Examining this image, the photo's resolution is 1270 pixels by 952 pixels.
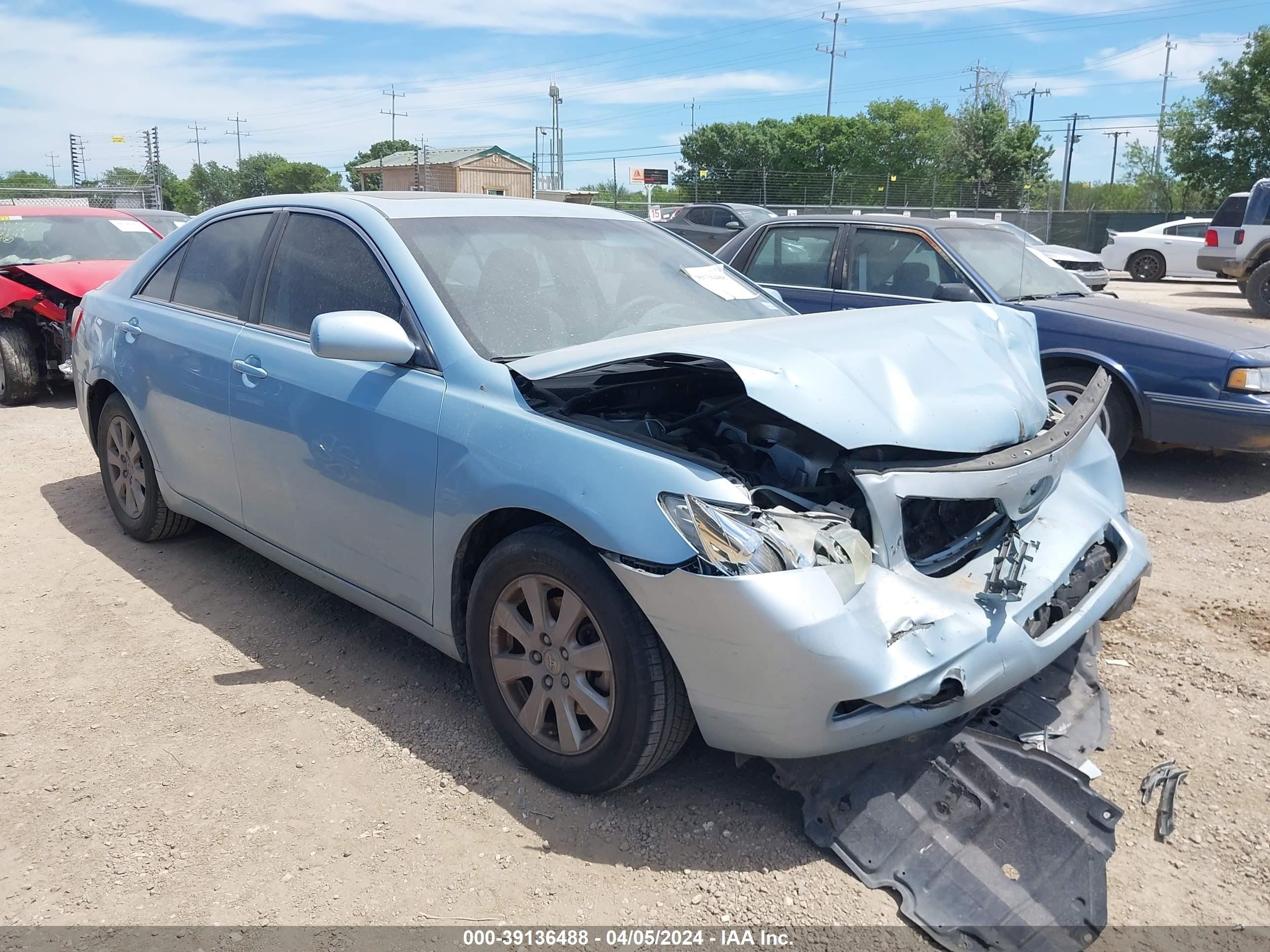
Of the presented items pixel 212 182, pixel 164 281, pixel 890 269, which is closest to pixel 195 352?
pixel 164 281

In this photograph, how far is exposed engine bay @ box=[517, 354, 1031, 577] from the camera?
269 centimetres

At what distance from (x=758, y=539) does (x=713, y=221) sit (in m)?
18.6

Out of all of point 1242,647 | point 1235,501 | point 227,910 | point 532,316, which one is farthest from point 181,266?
point 1235,501

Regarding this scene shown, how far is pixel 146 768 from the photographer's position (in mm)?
3084

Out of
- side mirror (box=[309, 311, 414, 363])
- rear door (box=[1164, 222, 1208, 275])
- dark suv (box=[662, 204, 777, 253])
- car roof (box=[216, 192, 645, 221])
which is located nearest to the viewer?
side mirror (box=[309, 311, 414, 363])

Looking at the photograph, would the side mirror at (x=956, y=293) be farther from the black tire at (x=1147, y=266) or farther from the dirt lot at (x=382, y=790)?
the black tire at (x=1147, y=266)

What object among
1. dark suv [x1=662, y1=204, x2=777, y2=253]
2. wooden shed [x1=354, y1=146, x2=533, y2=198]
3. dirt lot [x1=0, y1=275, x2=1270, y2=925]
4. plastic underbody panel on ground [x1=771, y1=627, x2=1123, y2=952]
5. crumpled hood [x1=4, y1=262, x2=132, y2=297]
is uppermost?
wooden shed [x1=354, y1=146, x2=533, y2=198]

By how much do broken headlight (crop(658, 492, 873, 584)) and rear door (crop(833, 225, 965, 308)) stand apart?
456 centimetres

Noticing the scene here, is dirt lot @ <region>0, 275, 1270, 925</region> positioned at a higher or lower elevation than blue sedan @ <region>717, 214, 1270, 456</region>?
lower

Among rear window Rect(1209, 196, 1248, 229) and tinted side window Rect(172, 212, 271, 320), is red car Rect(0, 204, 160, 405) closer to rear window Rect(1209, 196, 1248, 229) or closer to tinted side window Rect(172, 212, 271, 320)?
tinted side window Rect(172, 212, 271, 320)

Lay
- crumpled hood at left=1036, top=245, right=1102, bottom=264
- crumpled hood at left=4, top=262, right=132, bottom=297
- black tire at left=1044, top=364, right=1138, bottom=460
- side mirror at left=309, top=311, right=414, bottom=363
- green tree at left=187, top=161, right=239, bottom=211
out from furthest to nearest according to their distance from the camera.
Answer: green tree at left=187, top=161, right=239, bottom=211 < crumpled hood at left=1036, top=245, right=1102, bottom=264 < crumpled hood at left=4, top=262, right=132, bottom=297 < black tire at left=1044, top=364, right=1138, bottom=460 < side mirror at left=309, top=311, right=414, bottom=363

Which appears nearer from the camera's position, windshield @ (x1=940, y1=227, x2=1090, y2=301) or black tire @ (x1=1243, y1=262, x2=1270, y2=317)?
windshield @ (x1=940, y1=227, x2=1090, y2=301)

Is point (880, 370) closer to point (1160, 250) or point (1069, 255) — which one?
point (1069, 255)

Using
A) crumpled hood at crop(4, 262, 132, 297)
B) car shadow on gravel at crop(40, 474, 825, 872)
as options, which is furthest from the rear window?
car shadow on gravel at crop(40, 474, 825, 872)
